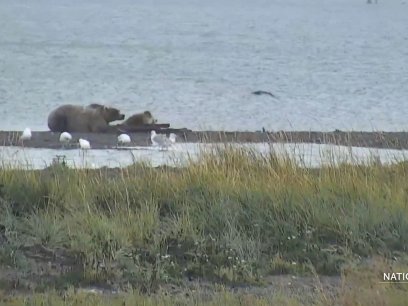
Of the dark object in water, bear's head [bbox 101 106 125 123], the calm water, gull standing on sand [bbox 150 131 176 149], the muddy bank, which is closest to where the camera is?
gull standing on sand [bbox 150 131 176 149]

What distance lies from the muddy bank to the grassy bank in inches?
192

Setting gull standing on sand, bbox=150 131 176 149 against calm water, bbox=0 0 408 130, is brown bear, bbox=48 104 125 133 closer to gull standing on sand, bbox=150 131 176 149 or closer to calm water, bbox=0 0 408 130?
calm water, bbox=0 0 408 130

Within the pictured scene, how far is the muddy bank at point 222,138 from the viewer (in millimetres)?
13867

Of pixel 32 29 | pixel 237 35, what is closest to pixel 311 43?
pixel 237 35

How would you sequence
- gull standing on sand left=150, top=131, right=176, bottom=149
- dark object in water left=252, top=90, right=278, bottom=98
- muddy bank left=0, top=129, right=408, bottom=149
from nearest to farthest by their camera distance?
1. gull standing on sand left=150, top=131, right=176, bottom=149
2. muddy bank left=0, top=129, right=408, bottom=149
3. dark object in water left=252, top=90, right=278, bottom=98

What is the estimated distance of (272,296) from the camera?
5848 mm

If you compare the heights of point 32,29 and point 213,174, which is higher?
point 32,29

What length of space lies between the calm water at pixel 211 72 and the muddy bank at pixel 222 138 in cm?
240

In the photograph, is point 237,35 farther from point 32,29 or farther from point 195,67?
point 195,67

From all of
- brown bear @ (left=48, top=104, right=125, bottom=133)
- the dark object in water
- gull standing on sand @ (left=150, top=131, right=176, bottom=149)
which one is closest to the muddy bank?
brown bear @ (left=48, top=104, right=125, bottom=133)

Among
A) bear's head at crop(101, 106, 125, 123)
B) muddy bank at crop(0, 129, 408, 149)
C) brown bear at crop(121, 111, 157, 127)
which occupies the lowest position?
muddy bank at crop(0, 129, 408, 149)

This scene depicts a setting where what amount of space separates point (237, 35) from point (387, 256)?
162 ft

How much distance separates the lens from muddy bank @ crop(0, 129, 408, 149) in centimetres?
1387

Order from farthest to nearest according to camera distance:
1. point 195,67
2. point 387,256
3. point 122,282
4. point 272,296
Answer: point 195,67, point 387,256, point 122,282, point 272,296
